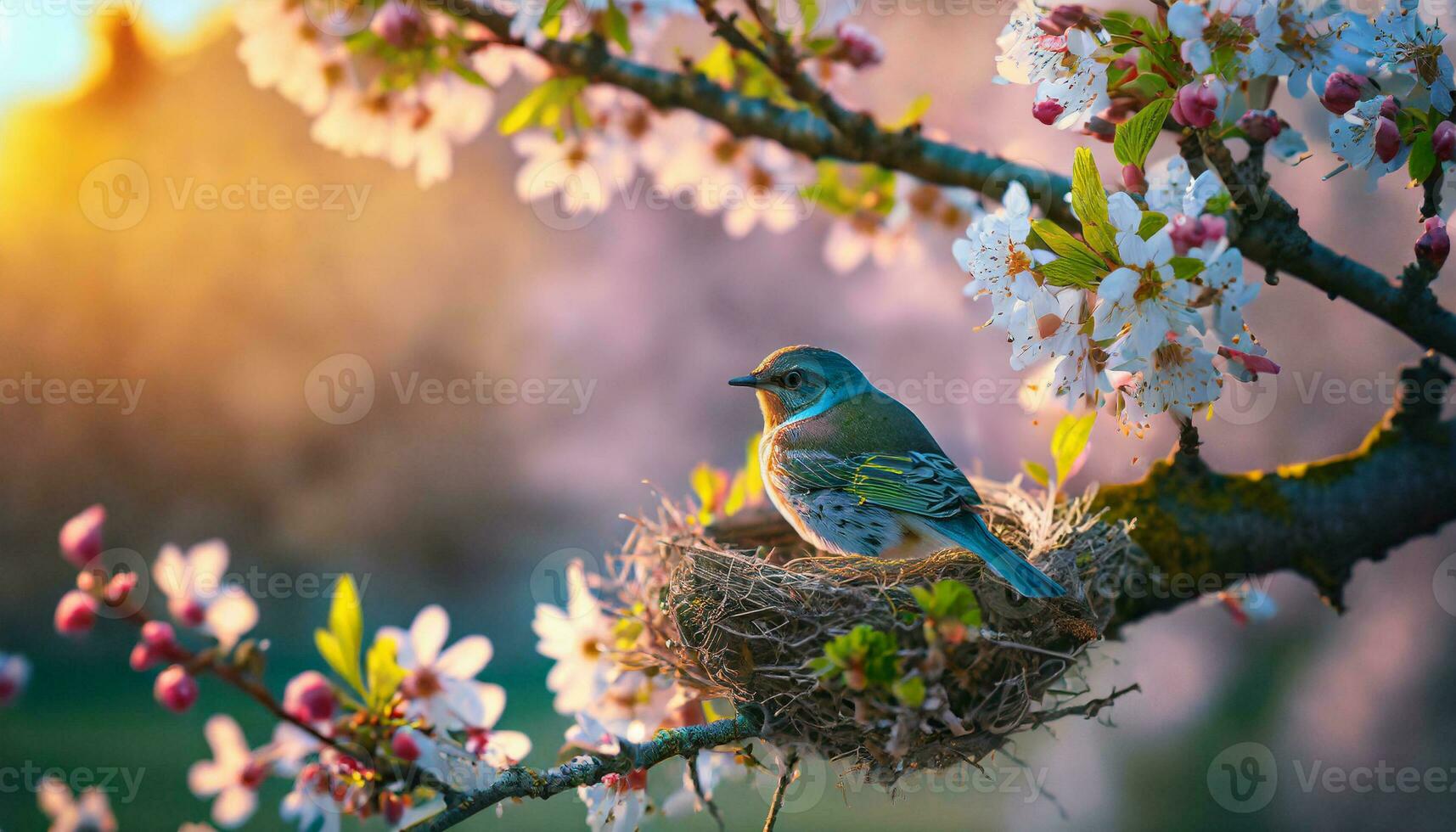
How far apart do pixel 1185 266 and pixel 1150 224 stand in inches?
2.6

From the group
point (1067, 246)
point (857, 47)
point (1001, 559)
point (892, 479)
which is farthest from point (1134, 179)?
point (857, 47)

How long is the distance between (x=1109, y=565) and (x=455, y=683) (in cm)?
109

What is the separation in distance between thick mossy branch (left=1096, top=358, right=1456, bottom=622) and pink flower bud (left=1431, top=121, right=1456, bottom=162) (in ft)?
2.12

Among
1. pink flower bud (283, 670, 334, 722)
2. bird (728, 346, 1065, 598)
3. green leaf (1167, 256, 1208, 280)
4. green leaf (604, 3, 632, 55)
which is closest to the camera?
green leaf (1167, 256, 1208, 280)

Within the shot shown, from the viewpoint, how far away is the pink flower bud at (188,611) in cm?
125

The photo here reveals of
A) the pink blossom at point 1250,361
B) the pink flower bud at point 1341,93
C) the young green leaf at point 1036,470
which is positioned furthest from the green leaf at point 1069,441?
the pink flower bud at point 1341,93

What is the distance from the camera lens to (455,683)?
4.91ft

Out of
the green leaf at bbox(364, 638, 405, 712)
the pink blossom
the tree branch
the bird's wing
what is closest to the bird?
the bird's wing

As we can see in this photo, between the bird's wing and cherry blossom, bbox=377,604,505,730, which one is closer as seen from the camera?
cherry blossom, bbox=377,604,505,730

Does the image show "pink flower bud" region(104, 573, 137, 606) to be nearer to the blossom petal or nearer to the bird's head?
the blossom petal

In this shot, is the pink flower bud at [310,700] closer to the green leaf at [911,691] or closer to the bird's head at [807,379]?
the green leaf at [911,691]

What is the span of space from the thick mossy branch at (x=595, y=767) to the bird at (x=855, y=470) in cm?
42

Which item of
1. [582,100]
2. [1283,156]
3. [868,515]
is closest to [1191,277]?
[1283,156]

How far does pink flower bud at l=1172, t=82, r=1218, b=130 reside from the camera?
3.83 ft
